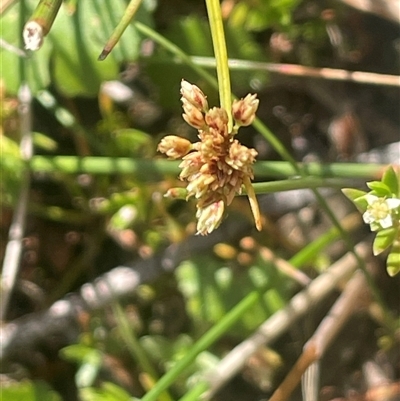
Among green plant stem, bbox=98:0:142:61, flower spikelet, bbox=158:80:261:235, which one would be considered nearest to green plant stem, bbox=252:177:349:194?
flower spikelet, bbox=158:80:261:235

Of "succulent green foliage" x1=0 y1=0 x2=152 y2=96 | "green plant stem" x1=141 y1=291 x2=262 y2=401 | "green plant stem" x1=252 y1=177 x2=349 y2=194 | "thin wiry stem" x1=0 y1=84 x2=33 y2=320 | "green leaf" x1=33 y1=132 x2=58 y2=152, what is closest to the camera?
"green plant stem" x1=252 y1=177 x2=349 y2=194

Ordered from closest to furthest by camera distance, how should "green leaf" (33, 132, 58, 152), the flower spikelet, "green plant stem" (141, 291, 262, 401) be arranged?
the flower spikelet, "green plant stem" (141, 291, 262, 401), "green leaf" (33, 132, 58, 152)

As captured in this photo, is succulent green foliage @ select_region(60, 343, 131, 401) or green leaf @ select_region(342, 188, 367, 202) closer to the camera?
green leaf @ select_region(342, 188, 367, 202)

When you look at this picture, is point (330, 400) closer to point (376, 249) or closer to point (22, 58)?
point (376, 249)

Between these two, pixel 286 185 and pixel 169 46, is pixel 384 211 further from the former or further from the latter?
pixel 169 46

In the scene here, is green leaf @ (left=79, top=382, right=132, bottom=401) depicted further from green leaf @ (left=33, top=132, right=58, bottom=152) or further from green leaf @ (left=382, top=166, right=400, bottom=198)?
green leaf @ (left=382, top=166, right=400, bottom=198)

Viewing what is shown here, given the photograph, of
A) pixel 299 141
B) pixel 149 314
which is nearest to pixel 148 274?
pixel 149 314

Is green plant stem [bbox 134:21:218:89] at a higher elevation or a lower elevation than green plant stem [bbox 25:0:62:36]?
lower

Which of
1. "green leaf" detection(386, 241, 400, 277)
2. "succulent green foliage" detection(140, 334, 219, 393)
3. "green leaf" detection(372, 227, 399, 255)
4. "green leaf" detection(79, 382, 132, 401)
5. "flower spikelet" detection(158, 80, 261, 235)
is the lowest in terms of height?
"succulent green foliage" detection(140, 334, 219, 393)
